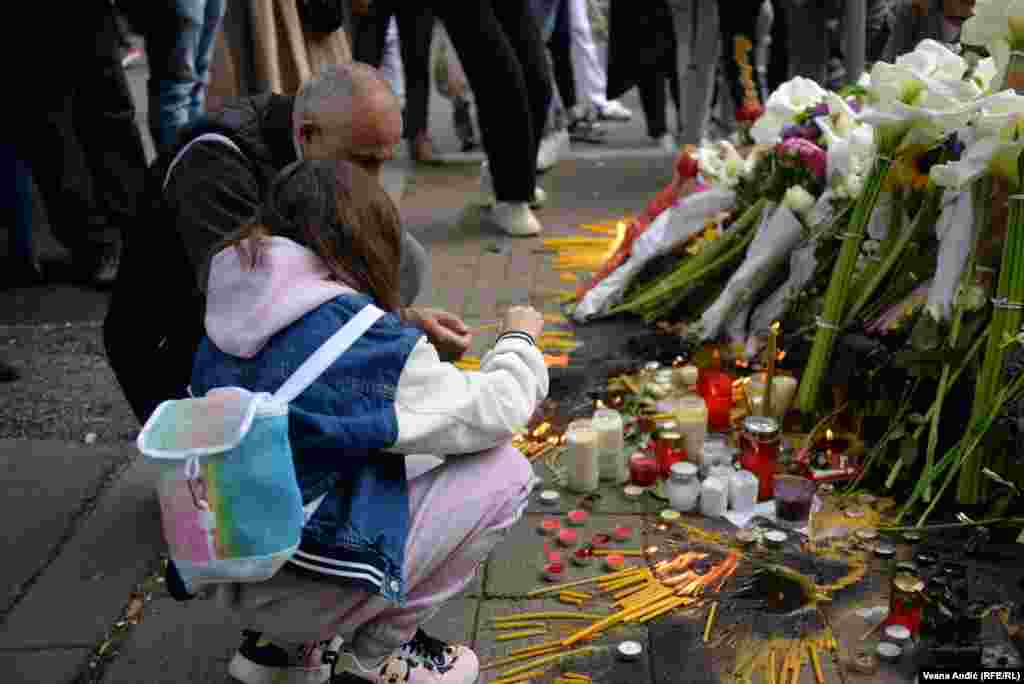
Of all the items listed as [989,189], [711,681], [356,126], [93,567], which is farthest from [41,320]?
[989,189]

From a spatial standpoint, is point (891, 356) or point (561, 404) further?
point (561, 404)

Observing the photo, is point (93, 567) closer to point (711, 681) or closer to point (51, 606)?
point (51, 606)

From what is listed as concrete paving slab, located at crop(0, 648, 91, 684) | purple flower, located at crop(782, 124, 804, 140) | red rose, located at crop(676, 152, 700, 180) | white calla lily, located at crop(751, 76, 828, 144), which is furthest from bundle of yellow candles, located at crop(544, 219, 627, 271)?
concrete paving slab, located at crop(0, 648, 91, 684)

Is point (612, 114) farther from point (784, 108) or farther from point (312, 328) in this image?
point (312, 328)

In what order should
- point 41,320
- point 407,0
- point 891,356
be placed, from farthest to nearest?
point 407,0 → point 41,320 → point 891,356

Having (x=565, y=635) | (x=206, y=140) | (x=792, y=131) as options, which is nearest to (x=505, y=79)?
(x=792, y=131)

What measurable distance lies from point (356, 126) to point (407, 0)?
142 inches

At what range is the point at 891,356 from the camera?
10.4ft

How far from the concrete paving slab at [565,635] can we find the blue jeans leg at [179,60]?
276 centimetres

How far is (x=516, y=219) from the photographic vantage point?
18.1 ft

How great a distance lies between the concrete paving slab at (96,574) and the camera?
270cm

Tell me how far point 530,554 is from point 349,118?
1.21m

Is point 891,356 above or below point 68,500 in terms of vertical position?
above

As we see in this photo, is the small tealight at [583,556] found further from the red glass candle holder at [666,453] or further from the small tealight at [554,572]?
the red glass candle holder at [666,453]
